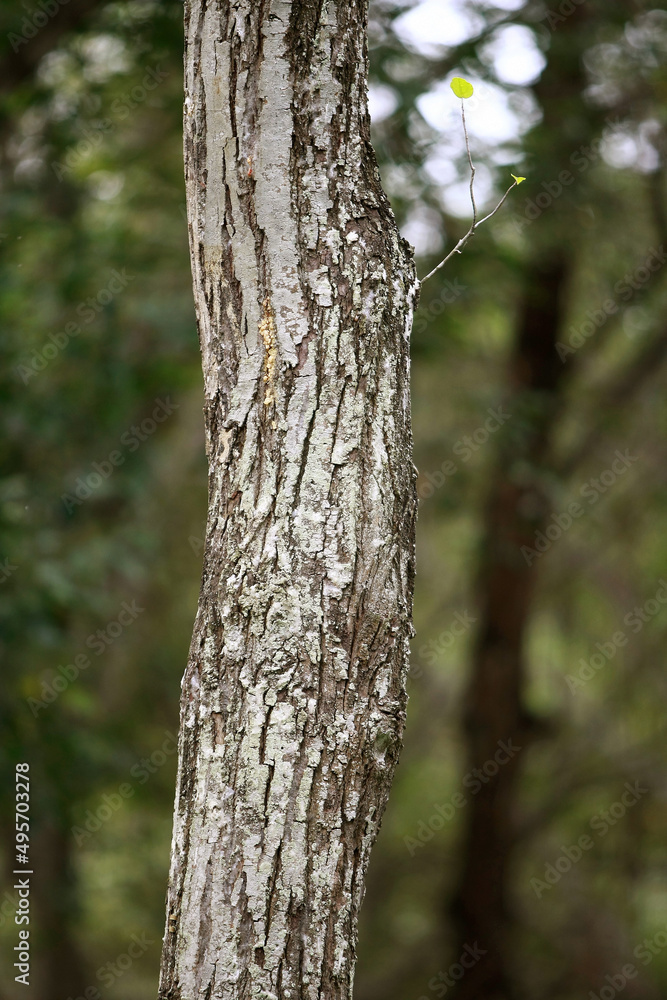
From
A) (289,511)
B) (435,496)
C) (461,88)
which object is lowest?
(289,511)

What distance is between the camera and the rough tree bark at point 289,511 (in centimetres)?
118

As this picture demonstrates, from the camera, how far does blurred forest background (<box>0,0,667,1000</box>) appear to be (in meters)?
3.69

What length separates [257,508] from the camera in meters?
1.25

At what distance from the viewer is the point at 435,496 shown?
4.75 meters

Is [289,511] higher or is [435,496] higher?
[435,496]

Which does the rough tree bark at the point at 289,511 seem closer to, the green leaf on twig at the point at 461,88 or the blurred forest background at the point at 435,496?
the green leaf on twig at the point at 461,88

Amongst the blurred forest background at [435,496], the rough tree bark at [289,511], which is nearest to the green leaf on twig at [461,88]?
the rough tree bark at [289,511]

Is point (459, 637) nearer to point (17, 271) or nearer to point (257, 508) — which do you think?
point (17, 271)

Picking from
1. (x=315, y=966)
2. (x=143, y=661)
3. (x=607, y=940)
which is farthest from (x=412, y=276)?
(x=607, y=940)

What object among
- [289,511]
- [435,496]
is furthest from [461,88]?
[435,496]

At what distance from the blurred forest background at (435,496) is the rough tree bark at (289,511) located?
2.00 meters

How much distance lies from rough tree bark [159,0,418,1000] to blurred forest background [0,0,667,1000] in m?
2.00

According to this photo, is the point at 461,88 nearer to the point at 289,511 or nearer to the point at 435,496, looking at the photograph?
the point at 289,511

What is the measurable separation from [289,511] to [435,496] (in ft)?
11.7
